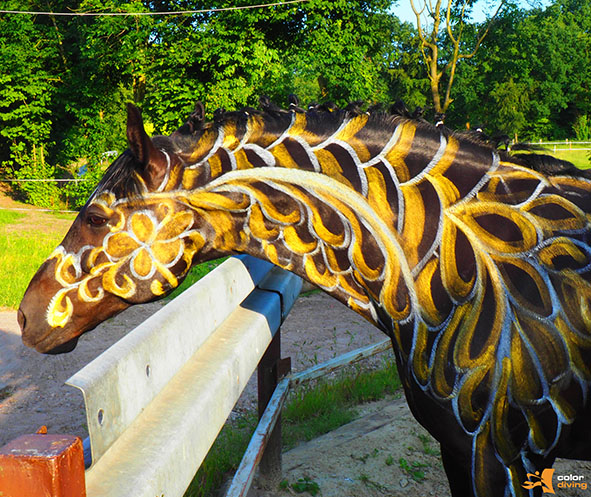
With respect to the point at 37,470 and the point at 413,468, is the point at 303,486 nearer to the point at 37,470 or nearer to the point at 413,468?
the point at 413,468

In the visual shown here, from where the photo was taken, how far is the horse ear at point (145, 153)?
204cm

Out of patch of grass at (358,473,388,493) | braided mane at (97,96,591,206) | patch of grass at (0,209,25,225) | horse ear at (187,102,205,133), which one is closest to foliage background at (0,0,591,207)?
patch of grass at (0,209,25,225)

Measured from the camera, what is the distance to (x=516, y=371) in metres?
1.98

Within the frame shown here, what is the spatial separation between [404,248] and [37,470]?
149cm

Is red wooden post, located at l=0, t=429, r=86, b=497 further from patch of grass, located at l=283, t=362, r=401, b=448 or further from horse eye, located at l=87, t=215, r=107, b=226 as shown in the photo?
patch of grass, located at l=283, t=362, r=401, b=448

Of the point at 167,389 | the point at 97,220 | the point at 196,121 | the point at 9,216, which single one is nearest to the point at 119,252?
the point at 97,220

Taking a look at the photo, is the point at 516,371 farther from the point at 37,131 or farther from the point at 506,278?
the point at 37,131

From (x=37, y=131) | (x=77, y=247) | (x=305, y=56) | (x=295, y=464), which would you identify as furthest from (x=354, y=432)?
(x=37, y=131)

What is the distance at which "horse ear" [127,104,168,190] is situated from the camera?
204cm

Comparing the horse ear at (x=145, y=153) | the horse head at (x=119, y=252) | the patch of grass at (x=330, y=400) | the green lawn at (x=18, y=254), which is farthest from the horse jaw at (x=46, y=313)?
the green lawn at (x=18, y=254)

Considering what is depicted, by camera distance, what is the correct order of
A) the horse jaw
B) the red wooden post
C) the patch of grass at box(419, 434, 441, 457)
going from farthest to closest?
the patch of grass at box(419, 434, 441, 457), the horse jaw, the red wooden post

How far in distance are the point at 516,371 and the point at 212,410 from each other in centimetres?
104

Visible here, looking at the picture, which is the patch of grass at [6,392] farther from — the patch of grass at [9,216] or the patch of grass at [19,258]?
the patch of grass at [9,216]

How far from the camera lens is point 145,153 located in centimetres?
214
